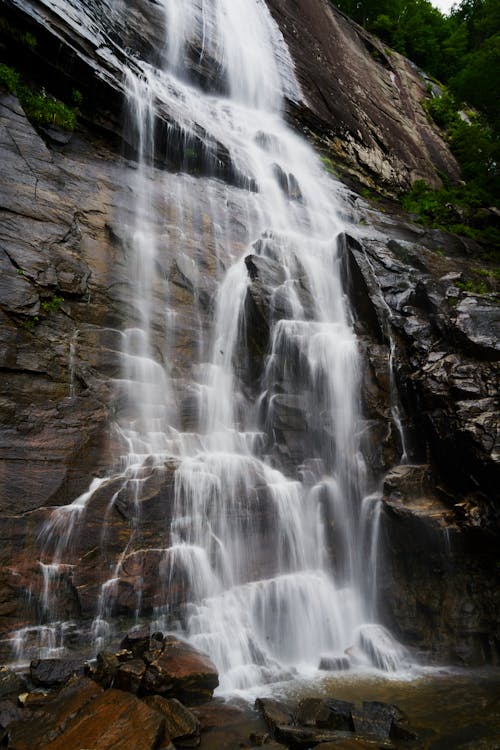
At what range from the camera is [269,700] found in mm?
5988

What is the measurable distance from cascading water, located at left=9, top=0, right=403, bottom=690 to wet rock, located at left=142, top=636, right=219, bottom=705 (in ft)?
2.11

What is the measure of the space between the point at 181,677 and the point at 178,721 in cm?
72

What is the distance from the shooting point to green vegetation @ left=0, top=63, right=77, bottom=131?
40.4 feet

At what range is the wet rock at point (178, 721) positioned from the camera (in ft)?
16.5

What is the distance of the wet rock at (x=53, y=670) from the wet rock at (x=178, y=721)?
1.13 m

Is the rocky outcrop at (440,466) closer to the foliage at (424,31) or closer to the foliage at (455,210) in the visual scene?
the foliage at (455,210)

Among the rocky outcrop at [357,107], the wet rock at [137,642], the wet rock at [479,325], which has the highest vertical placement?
the rocky outcrop at [357,107]

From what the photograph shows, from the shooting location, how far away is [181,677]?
5.93 metres

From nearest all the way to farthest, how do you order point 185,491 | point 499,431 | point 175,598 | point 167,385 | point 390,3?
1. point 175,598
2. point 185,491
3. point 499,431
4. point 167,385
5. point 390,3

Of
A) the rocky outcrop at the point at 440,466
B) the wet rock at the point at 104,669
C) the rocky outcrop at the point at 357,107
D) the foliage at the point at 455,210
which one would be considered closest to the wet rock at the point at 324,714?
the wet rock at the point at 104,669

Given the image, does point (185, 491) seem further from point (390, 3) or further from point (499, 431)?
point (390, 3)

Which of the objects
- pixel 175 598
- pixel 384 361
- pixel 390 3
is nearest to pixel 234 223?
pixel 384 361

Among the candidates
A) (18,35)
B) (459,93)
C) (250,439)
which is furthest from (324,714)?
(459,93)

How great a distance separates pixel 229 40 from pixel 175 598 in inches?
873
